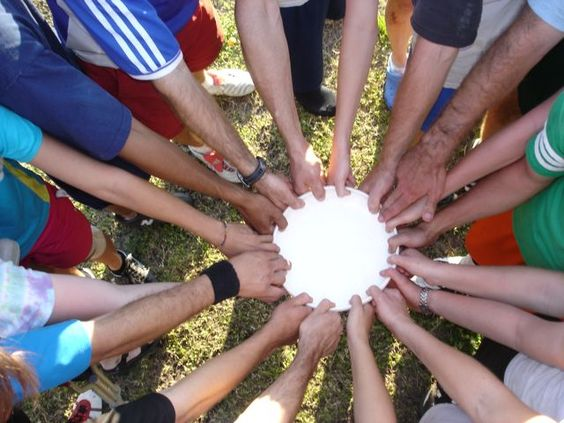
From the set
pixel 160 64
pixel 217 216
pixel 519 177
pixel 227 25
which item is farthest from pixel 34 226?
pixel 227 25

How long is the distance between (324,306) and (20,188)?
1.02 metres

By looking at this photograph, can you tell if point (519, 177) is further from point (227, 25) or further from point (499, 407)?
point (227, 25)

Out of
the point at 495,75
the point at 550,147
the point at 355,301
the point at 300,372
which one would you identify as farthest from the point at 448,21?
the point at 300,372

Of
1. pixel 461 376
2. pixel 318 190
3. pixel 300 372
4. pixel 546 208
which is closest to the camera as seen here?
pixel 461 376

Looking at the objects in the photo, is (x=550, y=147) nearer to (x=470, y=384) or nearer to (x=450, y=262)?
(x=470, y=384)

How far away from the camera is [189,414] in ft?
4.95

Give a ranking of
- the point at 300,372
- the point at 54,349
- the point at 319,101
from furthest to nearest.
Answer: the point at 319,101 → the point at 300,372 → the point at 54,349

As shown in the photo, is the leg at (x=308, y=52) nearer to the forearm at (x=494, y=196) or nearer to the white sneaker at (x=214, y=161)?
the white sneaker at (x=214, y=161)

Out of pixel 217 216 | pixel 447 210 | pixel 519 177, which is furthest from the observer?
pixel 217 216

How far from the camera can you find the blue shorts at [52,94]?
127 centimetres

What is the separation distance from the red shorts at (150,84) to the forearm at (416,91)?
31.1 inches

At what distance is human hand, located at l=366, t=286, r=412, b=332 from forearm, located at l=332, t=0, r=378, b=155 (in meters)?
0.52

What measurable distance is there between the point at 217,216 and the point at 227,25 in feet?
3.61

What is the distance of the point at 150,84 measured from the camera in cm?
180
